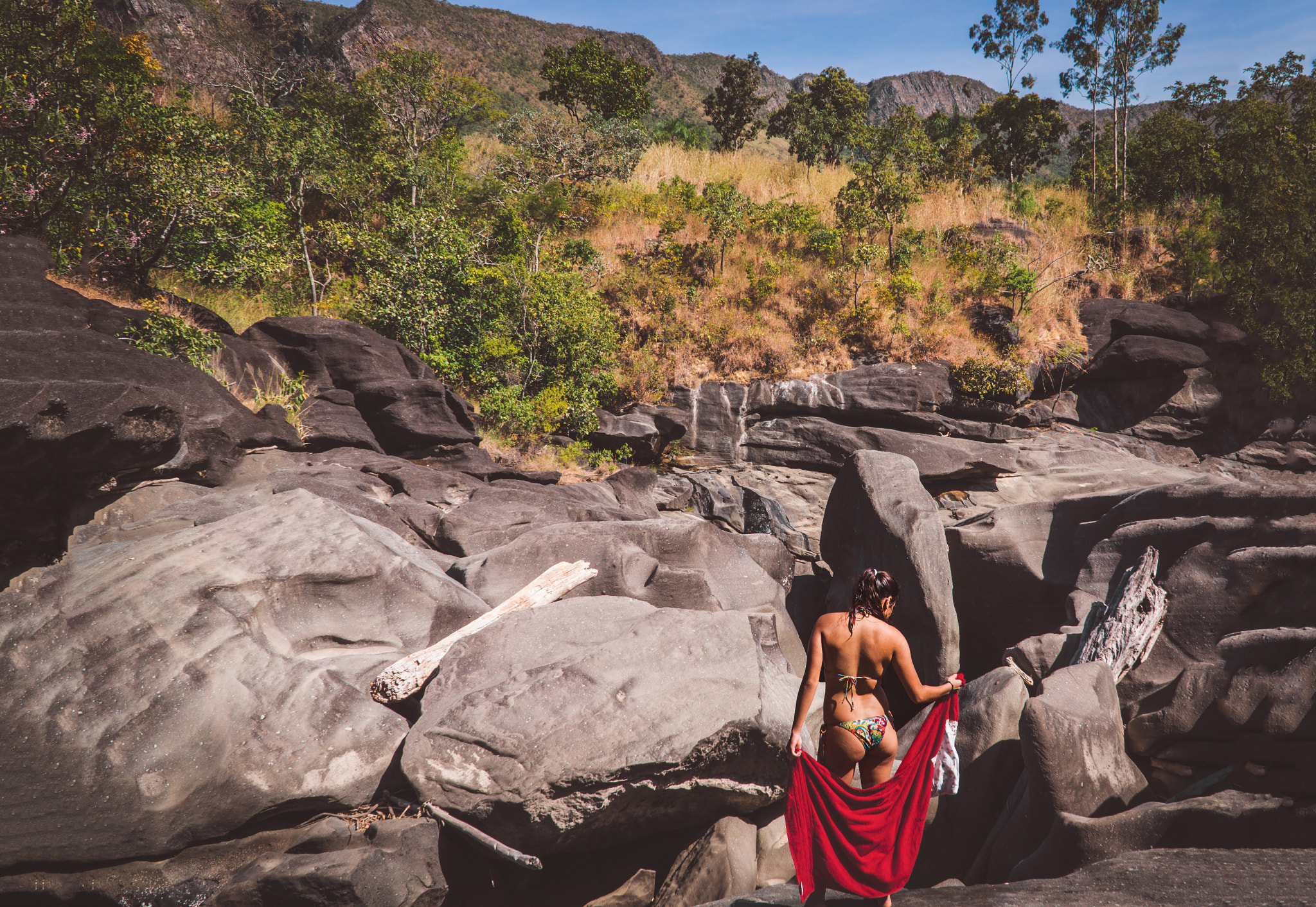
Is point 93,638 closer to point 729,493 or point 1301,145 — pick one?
point 729,493

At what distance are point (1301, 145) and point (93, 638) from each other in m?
23.2

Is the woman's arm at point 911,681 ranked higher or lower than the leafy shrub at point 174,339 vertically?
lower

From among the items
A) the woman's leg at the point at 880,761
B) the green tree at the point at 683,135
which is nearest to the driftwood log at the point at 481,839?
the woman's leg at the point at 880,761

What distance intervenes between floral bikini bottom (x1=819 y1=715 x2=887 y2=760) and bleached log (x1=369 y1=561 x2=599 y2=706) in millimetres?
3475

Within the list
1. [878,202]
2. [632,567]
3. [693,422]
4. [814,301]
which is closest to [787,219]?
[878,202]

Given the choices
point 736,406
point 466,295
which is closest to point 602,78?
point 466,295

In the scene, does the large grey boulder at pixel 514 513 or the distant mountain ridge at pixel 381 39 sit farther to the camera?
the distant mountain ridge at pixel 381 39

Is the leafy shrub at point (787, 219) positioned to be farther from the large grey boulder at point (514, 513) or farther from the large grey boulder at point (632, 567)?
the large grey boulder at point (632, 567)

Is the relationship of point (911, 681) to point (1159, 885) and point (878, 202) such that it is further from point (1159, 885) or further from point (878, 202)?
point (878, 202)

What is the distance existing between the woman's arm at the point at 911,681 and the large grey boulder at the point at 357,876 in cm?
334

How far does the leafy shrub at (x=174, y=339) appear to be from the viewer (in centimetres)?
914

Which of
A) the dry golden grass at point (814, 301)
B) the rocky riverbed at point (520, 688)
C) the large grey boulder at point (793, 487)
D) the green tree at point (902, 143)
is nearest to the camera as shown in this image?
the rocky riverbed at point (520, 688)

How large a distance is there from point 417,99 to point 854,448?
1546 centimetres

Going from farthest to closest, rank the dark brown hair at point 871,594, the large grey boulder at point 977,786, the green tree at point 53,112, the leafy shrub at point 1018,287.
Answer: the leafy shrub at point 1018,287
the green tree at point 53,112
the large grey boulder at point 977,786
the dark brown hair at point 871,594
